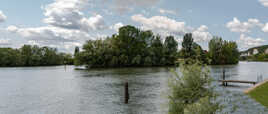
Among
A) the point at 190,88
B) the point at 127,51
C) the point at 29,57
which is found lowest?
the point at 190,88

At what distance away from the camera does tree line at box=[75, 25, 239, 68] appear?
269 ft

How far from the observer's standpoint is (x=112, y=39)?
87.4m

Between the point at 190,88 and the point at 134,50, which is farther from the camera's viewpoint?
the point at 134,50

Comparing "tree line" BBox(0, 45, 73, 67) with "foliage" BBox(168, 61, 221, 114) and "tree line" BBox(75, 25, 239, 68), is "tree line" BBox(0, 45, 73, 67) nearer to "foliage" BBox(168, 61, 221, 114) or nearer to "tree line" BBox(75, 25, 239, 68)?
"tree line" BBox(75, 25, 239, 68)

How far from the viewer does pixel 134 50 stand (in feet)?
294

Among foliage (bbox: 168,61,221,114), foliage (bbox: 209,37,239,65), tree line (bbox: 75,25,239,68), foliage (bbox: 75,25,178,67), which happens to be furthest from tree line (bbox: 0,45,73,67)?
foliage (bbox: 168,61,221,114)

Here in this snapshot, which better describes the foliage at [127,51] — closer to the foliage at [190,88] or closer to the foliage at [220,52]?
the foliage at [220,52]

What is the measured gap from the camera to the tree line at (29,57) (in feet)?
366

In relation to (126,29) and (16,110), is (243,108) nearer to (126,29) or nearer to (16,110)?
(16,110)

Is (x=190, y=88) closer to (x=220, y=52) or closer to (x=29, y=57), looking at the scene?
(x=220, y=52)

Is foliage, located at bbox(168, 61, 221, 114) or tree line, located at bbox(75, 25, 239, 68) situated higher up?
tree line, located at bbox(75, 25, 239, 68)

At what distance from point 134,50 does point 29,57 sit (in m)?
66.1

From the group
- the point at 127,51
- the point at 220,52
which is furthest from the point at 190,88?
the point at 220,52

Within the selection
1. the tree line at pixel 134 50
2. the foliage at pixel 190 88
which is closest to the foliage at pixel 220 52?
the tree line at pixel 134 50
